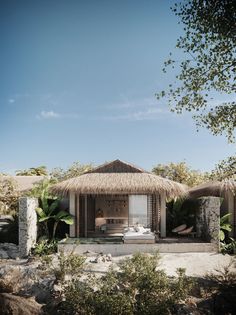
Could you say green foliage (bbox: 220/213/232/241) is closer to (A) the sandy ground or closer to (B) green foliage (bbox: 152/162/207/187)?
(A) the sandy ground

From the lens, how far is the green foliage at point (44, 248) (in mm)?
12945

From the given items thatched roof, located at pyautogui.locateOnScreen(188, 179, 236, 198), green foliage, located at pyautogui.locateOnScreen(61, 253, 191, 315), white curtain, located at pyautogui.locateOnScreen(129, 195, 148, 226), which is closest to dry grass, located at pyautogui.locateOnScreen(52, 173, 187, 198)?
white curtain, located at pyautogui.locateOnScreen(129, 195, 148, 226)

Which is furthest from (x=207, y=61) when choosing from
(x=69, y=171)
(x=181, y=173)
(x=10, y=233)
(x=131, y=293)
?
(x=69, y=171)

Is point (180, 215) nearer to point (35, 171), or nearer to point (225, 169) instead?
point (225, 169)

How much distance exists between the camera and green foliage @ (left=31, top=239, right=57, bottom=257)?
42.5ft

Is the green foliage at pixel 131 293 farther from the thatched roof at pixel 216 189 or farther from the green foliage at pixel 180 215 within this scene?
the green foliage at pixel 180 215

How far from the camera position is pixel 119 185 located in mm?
14961

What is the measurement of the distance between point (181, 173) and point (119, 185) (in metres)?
17.2

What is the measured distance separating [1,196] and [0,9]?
40.9ft

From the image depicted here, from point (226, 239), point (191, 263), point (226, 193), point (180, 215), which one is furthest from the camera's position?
point (180, 215)

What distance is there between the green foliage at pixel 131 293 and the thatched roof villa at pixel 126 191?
21.0ft

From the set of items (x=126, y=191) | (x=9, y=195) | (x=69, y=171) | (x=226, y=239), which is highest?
(x=69, y=171)

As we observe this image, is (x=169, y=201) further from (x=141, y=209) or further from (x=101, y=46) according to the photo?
(x=101, y=46)

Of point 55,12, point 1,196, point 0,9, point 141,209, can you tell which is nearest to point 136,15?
point 55,12
